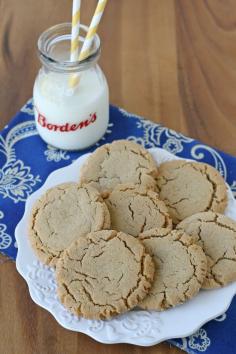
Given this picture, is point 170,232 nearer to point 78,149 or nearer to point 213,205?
point 213,205

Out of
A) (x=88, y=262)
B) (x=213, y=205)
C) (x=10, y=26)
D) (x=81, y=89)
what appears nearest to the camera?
(x=88, y=262)

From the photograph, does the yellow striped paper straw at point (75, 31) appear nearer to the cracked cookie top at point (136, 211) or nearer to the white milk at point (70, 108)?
the white milk at point (70, 108)

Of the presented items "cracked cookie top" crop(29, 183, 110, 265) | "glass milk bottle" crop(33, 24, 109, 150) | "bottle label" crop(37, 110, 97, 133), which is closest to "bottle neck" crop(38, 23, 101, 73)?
"glass milk bottle" crop(33, 24, 109, 150)

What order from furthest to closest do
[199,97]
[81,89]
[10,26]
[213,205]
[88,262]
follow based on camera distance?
[10,26] < [199,97] < [81,89] < [213,205] < [88,262]

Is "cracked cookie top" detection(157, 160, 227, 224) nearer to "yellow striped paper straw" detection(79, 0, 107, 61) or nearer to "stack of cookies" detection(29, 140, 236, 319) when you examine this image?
"stack of cookies" detection(29, 140, 236, 319)

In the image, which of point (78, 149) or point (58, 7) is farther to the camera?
point (58, 7)

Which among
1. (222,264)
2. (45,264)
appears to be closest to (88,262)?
(45,264)

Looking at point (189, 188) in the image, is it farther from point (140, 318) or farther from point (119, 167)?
point (140, 318)


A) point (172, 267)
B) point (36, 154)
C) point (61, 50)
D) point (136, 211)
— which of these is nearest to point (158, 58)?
point (61, 50)

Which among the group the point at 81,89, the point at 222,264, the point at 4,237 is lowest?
the point at 4,237
